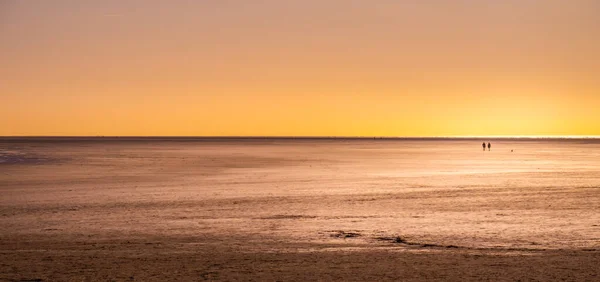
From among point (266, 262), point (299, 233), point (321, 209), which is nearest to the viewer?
point (266, 262)

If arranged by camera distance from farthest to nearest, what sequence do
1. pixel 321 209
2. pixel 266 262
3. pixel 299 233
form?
pixel 321 209
pixel 299 233
pixel 266 262

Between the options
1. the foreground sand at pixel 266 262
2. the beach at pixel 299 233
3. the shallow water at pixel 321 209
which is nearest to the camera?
the foreground sand at pixel 266 262

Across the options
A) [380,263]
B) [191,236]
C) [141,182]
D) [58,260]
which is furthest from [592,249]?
[141,182]

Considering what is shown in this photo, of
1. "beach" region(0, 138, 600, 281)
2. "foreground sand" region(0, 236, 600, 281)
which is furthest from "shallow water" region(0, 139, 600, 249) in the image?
"foreground sand" region(0, 236, 600, 281)

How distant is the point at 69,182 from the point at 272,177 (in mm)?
10187

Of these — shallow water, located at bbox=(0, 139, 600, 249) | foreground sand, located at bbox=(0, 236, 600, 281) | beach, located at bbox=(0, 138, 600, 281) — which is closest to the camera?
foreground sand, located at bbox=(0, 236, 600, 281)

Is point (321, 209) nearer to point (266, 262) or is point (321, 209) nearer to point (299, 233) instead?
point (299, 233)

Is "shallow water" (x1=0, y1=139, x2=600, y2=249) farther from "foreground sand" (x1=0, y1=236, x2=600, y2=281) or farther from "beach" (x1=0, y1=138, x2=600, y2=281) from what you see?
"foreground sand" (x1=0, y1=236, x2=600, y2=281)

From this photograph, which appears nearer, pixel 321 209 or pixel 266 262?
pixel 266 262

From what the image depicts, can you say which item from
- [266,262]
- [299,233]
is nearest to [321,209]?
[299,233]

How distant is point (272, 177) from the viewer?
36031 mm

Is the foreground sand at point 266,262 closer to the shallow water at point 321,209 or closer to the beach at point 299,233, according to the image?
the beach at point 299,233

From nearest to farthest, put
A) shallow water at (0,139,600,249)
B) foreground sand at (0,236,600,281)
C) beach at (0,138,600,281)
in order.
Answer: foreground sand at (0,236,600,281) → beach at (0,138,600,281) → shallow water at (0,139,600,249)

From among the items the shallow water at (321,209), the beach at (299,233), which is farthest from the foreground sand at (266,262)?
the shallow water at (321,209)
